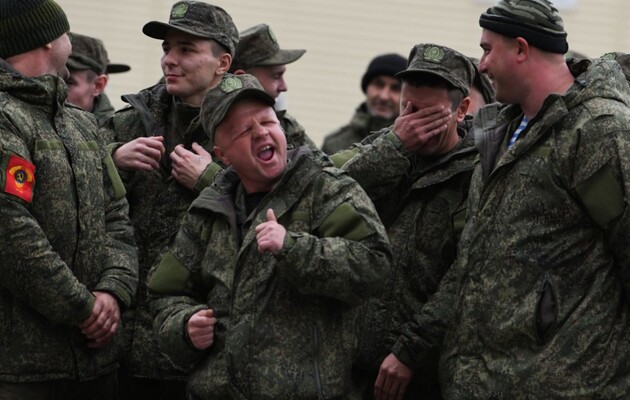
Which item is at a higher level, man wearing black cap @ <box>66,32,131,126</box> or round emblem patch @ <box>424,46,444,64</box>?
round emblem patch @ <box>424,46,444,64</box>

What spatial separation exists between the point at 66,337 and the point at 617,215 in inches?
97.1

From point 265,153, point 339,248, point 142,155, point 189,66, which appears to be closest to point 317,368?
point 339,248

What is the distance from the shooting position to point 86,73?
8289 mm

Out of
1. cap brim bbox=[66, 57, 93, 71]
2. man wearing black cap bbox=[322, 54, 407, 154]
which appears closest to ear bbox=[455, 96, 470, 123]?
cap brim bbox=[66, 57, 93, 71]

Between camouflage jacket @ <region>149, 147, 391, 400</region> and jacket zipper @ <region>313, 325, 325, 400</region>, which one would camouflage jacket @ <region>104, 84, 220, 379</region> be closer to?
camouflage jacket @ <region>149, 147, 391, 400</region>

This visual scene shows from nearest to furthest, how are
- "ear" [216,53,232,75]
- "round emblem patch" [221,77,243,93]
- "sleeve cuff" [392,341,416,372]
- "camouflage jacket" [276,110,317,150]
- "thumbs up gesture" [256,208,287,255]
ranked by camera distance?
"thumbs up gesture" [256,208,287,255]
"round emblem patch" [221,77,243,93]
"sleeve cuff" [392,341,416,372]
"ear" [216,53,232,75]
"camouflage jacket" [276,110,317,150]

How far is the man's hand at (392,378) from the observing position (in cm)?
571

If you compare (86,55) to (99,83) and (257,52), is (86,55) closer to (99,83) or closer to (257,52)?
(99,83)

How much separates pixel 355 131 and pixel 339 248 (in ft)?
21.6

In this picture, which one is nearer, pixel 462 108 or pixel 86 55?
pixel 462 108

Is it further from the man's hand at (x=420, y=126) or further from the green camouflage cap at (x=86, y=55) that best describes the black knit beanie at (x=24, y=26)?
the green camouflage cap at (x=86, y=55)

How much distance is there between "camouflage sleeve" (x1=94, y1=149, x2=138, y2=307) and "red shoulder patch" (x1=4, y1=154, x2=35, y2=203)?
0.58m

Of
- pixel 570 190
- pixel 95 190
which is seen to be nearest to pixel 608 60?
pixel 570 190

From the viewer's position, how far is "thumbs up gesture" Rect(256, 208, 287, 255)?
5043 mm
